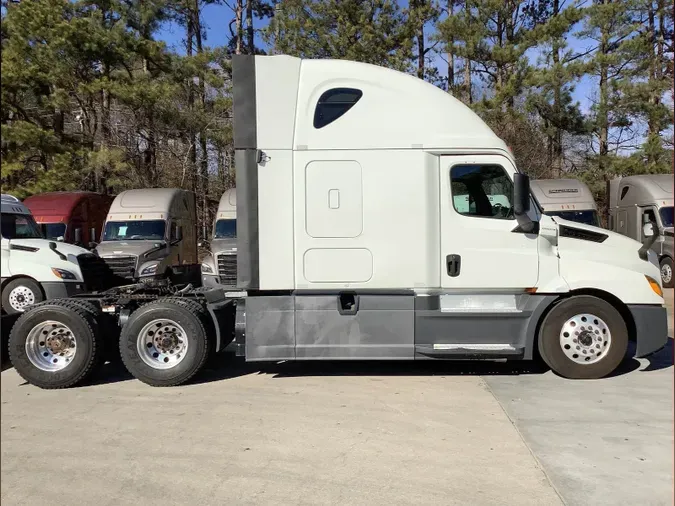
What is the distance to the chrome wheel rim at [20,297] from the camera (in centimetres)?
1005

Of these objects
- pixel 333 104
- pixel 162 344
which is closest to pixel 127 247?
pixel 162 344

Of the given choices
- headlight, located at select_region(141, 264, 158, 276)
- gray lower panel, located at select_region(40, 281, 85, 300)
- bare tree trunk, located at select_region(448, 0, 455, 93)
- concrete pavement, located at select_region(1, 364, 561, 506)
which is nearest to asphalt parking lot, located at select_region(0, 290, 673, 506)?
concrete pavement, located at select_region(1, 364, 561, 506)

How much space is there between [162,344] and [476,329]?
352cm

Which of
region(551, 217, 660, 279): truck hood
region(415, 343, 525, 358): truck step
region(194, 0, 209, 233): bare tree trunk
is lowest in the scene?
region(415, 343, 525, 358): truck step

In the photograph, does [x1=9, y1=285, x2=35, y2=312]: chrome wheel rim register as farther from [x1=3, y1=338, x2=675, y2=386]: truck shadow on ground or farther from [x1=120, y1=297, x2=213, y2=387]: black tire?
[x1=120, y1=297, x2=213, y2=387]: black tire

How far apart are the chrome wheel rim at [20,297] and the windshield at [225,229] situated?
4.27 meters

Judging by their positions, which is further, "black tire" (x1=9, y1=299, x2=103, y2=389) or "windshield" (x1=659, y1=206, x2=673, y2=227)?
"windshield" (x1=659, y1=206, x2=673, y2=227)

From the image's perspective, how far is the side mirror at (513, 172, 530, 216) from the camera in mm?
5645

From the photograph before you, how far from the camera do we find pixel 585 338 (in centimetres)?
587

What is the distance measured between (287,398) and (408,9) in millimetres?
21439

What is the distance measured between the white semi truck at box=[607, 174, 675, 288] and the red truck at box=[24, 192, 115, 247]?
1577 centimetres

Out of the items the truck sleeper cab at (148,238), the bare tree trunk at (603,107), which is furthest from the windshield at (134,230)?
the bare tree trunk at (603,107)

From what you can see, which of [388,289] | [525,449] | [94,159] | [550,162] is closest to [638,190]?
[550,162]

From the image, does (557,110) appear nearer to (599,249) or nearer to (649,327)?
(599,249)
